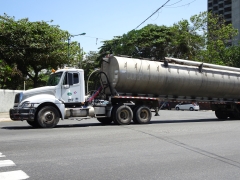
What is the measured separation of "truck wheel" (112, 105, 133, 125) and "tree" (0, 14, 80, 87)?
17943 mm

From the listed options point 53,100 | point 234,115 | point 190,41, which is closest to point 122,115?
point 53,100

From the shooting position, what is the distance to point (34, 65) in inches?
1351

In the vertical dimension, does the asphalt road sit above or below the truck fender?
below

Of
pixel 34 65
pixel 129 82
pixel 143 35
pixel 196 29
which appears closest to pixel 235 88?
pixel 129 82

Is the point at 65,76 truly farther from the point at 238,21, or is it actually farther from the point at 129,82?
the point at 238,21

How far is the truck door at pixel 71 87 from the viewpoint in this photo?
15.5 m

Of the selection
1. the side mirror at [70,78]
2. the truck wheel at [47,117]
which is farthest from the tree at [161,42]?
the truck wheel at [47,117]

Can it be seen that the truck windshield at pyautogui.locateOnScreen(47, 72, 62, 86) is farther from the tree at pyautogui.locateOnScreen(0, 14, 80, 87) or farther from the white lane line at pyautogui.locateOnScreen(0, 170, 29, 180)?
the tree at pyautogui.locateOnScreen(0, 14, 80, 87)

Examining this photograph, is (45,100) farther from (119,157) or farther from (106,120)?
(119,157)

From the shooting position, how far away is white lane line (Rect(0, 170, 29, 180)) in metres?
6.02

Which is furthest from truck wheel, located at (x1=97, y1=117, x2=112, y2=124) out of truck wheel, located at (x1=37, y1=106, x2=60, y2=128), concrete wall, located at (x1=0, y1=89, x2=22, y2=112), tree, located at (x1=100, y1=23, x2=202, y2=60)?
tree, located at (x1=100, y1=23, x2=202, y2=60)

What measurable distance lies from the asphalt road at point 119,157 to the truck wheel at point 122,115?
15.8 ft

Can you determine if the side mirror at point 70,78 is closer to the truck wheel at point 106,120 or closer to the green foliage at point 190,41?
the truck wheel at point 106,120

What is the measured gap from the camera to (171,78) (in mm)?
17875
